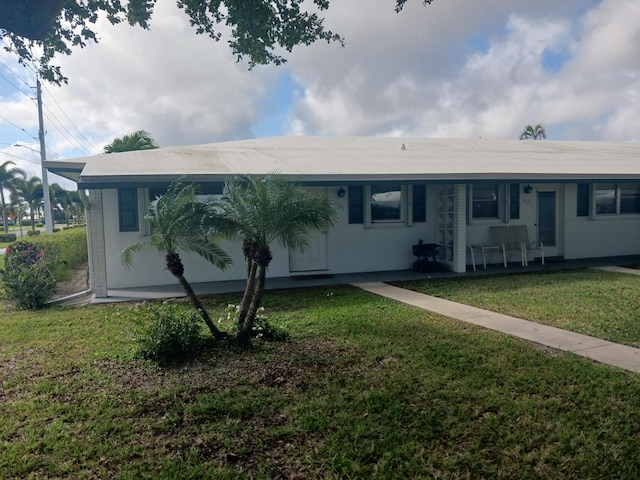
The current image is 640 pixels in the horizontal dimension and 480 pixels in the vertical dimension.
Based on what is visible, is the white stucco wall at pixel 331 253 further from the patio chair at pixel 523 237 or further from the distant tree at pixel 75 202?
the distant tree at pixel 75 202

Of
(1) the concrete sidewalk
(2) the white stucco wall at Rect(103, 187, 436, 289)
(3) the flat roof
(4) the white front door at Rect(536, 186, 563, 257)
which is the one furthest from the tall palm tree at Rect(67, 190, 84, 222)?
(1) the concrete sidewalk

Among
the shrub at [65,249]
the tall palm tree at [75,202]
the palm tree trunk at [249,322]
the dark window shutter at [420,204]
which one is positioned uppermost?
the tall palm tree at [75,202]

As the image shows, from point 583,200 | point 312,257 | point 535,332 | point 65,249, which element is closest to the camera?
point 535,332

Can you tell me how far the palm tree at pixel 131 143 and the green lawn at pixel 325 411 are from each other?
19425 millimetres

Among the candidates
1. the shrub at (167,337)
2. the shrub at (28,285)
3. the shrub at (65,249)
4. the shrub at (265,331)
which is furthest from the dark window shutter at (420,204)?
the shrub at (65,249)

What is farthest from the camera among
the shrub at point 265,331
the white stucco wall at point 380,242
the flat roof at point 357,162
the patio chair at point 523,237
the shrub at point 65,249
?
the patio chair at point 523,237

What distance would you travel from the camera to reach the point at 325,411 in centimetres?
409

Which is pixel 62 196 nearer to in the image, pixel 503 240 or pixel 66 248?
pixel 66 248

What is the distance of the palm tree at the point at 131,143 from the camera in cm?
2383

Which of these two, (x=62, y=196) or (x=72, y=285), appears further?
(x=62, y=196)

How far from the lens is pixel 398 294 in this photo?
9.26 metres

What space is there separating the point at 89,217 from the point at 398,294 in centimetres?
639

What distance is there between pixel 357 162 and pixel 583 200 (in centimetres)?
730

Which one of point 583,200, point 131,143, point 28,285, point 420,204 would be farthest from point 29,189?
point 583,200
